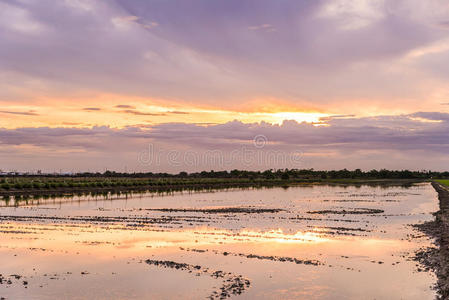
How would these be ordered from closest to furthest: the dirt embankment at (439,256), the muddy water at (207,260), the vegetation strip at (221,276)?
the vegetation strip at (221,276) < the muddy water at (207,260) < the dirt embankment at (439,256)

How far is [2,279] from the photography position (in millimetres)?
13625

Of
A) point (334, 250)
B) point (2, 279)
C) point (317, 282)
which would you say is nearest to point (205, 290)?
point (317, 282)

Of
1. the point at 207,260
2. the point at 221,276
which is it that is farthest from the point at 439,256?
the point at 221,276

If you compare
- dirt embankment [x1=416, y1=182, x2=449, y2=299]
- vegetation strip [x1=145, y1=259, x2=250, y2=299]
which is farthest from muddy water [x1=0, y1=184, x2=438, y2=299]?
dirt embankment [x1=416, y1=182, x2=449, y2=299]

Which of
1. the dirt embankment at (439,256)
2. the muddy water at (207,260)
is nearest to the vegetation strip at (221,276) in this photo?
the muddy water at (207,260)

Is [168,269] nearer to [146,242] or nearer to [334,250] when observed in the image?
[146,242]

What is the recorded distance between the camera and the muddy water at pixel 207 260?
13008 mm

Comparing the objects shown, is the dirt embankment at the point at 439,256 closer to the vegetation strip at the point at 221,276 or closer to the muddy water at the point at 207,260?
the muddy water at the point at 207,260

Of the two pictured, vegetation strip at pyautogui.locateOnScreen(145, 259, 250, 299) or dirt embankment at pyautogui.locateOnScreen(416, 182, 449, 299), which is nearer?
vegetation strip at pyautogui.locateOnScreen(145, 259, 250, 299)

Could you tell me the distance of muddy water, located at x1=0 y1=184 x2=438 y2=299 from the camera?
13008 millimetres

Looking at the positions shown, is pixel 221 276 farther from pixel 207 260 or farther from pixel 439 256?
pixel 439 256

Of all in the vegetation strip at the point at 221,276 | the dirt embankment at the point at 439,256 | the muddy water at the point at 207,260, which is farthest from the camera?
the dirt embankment at the point at 439,256

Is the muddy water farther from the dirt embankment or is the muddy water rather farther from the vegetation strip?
the dirt embankment

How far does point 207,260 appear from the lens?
17.0 meters
